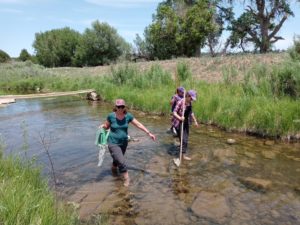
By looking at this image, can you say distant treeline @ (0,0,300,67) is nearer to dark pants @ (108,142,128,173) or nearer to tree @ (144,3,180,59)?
tree @ (144,3,180,59)

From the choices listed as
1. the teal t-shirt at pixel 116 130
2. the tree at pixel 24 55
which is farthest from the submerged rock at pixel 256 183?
the tree at pixel 24 55

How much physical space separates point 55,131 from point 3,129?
6.73 feet

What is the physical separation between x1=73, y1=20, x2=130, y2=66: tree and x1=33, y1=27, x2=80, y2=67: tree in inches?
406

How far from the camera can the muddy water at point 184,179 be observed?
6266mm

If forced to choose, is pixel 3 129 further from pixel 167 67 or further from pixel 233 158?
pixel 167 67

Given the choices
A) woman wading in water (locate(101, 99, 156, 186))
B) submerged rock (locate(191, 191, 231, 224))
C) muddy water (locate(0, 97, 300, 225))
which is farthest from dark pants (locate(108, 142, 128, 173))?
submerged rock (locate(191, 191, 231, 224))

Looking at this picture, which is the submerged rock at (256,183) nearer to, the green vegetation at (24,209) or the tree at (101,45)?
the green vegetation at (24,209)

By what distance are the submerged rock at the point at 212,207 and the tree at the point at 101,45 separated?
165ft

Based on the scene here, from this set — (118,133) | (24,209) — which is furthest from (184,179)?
(24,209)

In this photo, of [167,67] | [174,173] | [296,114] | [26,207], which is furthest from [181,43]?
[26,207]

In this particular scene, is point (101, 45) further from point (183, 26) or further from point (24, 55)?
point (24, 55)

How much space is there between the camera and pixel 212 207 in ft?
21.4

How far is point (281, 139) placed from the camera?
10.9 metres

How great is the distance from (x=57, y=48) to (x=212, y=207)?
67.4 meters
